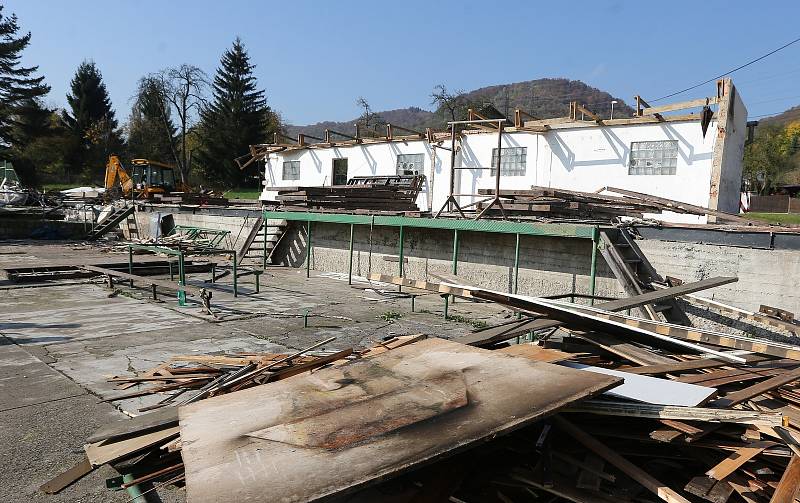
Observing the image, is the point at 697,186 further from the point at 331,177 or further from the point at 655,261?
the point at 331,177

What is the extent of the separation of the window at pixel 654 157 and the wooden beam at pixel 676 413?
14.5 metres

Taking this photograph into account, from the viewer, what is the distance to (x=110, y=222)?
25.0 m

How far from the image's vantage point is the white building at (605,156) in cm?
1498

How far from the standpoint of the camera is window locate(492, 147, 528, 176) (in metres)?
18.7

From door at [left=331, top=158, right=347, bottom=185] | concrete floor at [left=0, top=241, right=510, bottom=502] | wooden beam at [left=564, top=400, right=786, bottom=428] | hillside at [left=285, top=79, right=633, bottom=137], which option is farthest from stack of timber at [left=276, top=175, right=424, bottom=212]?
hillside at [left=285, top=79, right=633, bottom=137]

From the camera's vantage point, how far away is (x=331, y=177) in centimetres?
2492

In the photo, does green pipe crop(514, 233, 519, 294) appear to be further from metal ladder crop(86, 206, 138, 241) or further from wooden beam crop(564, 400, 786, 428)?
metal ladder crop(86, 206, 138, 241)

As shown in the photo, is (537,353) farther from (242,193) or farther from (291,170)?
(242,193)

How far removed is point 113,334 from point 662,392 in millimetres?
7745

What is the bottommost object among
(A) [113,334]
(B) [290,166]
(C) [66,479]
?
(A) [113,334]

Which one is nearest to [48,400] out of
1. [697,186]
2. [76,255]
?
[76,255]

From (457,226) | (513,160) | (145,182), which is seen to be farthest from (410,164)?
(145,182)

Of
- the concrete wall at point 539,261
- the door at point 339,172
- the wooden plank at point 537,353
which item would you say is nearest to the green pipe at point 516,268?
the concrete wall at point 539,261

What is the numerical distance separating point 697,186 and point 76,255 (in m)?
19.8
